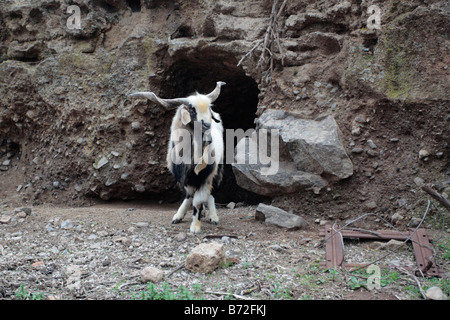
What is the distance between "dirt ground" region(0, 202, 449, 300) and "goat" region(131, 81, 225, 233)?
324mm

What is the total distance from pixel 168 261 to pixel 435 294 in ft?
7.26

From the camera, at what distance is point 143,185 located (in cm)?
664

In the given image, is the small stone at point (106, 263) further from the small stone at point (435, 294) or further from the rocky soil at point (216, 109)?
the small stone at point (435, 294)

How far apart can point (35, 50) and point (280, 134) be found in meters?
4.69

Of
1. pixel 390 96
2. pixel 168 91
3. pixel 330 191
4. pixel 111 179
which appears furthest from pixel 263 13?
pixel 111 179

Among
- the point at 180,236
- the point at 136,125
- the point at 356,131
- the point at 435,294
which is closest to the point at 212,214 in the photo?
the point at 180,236

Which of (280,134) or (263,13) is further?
(263,13)

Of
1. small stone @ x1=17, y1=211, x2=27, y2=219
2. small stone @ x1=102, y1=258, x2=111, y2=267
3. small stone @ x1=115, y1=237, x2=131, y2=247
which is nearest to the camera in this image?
small stone @ x1=102, y1=258, x2=111, y2=267

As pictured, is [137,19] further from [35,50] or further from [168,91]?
[35,50]

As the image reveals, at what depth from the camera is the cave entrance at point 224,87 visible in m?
6.51

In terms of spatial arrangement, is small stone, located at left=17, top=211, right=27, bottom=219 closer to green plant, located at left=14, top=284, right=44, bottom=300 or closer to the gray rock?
green plant, located at left=14, top=284, right=44, bottom=300

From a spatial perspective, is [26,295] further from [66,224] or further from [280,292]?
[280,292]

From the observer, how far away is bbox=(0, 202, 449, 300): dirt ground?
127 inches

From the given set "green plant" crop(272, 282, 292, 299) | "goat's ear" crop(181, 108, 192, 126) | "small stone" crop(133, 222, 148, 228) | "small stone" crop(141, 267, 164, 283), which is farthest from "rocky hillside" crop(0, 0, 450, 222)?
"small stone" crop(141, 267, 164, 283)
